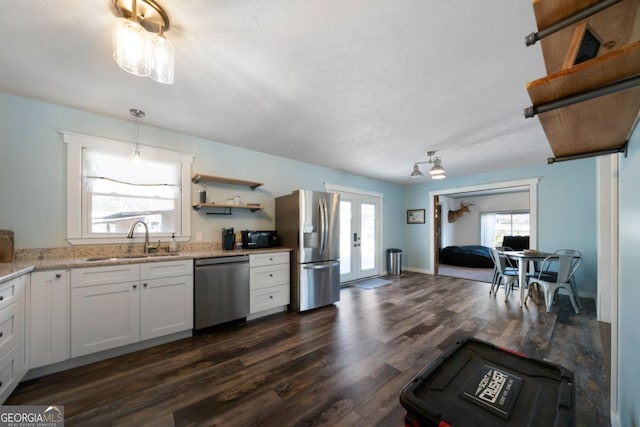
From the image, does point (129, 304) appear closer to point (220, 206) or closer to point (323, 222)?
point (220, 206)

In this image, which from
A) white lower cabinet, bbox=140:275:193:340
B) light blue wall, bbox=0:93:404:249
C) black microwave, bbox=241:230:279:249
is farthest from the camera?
black microwave, bbox=241:230:279:249

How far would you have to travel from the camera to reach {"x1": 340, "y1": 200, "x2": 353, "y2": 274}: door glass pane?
5.15m

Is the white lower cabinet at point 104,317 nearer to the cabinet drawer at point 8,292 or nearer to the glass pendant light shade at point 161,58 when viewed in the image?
the cabinet drawer at point 8,292

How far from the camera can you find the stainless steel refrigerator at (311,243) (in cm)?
346

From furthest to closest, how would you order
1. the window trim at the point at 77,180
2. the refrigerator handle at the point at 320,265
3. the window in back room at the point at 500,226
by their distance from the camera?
1. the window in back room at the point at 500,226
2. the refrigerator handle at the point at 320,265
3. the window trim at the point at 77,180

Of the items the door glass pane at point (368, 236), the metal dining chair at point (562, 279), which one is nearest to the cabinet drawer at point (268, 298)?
the door glass pane at point (368, 236)

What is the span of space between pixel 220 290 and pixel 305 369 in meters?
1.37

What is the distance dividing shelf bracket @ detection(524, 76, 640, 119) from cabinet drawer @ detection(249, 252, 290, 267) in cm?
299

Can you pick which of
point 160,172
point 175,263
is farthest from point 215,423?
point 160,172

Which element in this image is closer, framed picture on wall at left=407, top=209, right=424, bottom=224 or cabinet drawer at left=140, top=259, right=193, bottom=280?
cabinet drawer at left=140, top=259, right=193, bottom=280

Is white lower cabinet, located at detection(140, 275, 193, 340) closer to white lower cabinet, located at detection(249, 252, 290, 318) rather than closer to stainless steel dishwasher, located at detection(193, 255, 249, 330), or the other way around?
stainless steel dishwasher, located at detection(193, 255, 249, 330)

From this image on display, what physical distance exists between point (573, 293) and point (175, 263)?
17.7ft

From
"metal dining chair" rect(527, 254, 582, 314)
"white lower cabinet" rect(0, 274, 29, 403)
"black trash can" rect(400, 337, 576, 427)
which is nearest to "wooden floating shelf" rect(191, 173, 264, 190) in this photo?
"white lower cabinet" rect(0, 274, 29, 403)

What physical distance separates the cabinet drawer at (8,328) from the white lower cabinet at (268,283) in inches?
74.5
